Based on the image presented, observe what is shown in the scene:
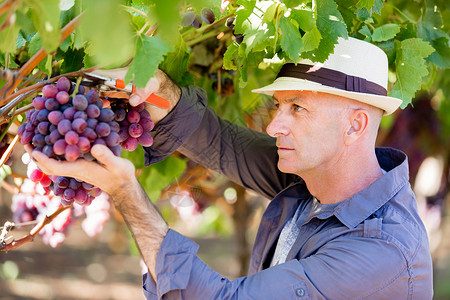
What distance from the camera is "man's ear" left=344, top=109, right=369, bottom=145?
212 centimetres

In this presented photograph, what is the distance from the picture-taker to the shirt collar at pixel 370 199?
1948 mm

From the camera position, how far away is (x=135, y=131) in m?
1.54

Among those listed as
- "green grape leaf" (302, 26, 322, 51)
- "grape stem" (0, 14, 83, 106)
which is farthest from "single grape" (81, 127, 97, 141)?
"green grape leaf" (302, 26, 322, 51)

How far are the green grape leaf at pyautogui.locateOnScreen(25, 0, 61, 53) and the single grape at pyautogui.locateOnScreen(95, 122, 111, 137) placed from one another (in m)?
0.26

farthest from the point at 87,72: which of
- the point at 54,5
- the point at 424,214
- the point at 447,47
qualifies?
the point at 424,214

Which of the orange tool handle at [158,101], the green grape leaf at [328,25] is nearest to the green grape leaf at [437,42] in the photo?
the green grape leaf at [328,25]

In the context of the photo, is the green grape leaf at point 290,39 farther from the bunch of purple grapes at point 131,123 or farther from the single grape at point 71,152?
the single grape at point 71,152

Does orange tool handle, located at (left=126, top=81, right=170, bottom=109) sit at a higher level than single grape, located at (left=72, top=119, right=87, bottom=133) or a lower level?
lower

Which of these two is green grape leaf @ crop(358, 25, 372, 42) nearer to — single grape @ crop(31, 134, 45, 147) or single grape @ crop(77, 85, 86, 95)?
single grape @ crop(77, 85, 86, 95)

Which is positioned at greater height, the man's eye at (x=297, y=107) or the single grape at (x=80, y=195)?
the single grape at (x=80, y=195)

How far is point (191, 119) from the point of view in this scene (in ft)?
7.05

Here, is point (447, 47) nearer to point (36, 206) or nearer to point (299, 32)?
point (299, 32)

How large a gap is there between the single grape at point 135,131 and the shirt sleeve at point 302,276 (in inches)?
13.7

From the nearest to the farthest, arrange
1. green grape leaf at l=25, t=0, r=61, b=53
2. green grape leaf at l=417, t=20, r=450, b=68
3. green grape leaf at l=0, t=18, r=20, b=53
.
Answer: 1. green grape leaf at l=25, t=0, r=61, b=53
2. green grape leaf at l=0, t=18, r=20, b=53
3. green grape leaf at l=417, t=20, r=450, b=68
